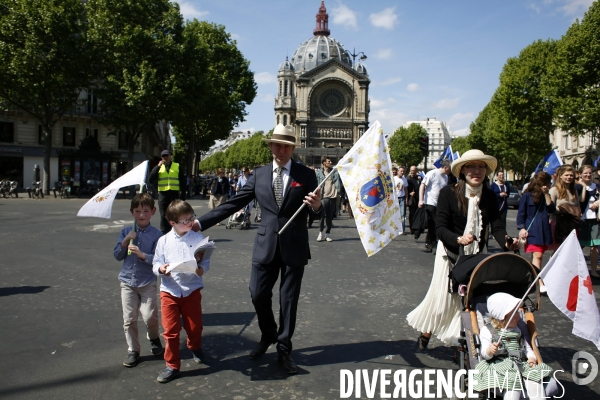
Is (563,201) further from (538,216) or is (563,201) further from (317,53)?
(317,53)

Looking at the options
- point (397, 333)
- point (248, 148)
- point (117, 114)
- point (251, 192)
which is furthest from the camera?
point (248, 148)

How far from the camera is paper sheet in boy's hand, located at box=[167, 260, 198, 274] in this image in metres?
4.13

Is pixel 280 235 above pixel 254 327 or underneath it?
above

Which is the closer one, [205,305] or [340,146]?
[205,305]

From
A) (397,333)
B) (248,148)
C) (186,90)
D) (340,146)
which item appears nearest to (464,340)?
(397,333)

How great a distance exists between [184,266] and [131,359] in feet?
3.28

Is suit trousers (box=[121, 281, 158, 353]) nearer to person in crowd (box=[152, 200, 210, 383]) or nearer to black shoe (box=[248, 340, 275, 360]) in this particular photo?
person in crowd (box=[152, 200, 210, 383])

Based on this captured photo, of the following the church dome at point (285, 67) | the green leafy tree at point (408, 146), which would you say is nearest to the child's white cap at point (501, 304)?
the green leafy tree at point (408, 146)

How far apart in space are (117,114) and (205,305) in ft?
99.4

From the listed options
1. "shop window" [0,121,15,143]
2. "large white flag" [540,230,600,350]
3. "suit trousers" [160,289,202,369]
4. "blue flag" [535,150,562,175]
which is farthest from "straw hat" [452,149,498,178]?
"shop window" [0,121,15,143]

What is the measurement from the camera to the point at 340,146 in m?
108

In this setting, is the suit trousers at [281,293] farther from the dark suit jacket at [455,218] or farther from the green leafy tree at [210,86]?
the green leafy tree at [210,86]

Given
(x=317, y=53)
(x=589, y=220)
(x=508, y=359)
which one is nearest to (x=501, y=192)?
(x=589, y=220)

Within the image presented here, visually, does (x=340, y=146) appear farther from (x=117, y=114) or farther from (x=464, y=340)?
(x=464, y=340)
